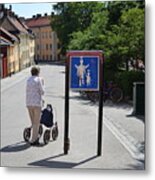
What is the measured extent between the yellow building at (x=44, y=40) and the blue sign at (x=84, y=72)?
0.65 ft

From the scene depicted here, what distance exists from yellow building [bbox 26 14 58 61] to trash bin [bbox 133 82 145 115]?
0.62m

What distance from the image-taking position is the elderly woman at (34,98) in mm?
4414

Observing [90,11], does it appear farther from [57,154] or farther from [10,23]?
[57,154]

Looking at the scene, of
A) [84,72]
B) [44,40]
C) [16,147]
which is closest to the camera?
[84,72]

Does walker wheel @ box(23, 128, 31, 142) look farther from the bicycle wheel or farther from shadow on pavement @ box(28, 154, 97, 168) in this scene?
the bicycle wheel

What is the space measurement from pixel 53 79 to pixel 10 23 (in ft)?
1.79

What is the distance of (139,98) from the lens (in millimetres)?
4230

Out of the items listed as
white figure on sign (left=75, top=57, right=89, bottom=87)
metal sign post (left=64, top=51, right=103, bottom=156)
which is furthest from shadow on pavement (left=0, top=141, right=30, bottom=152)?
white figure on sign (left=75, top=57, right=89, bottom=87)

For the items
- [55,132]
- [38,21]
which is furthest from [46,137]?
[38,21]

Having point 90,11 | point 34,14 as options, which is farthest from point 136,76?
point 34,14

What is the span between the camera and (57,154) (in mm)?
4367

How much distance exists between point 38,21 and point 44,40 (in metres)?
0.17

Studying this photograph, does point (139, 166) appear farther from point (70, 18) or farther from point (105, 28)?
point (70, 18)

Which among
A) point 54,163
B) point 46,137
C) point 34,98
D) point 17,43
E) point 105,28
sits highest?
point 105,28
